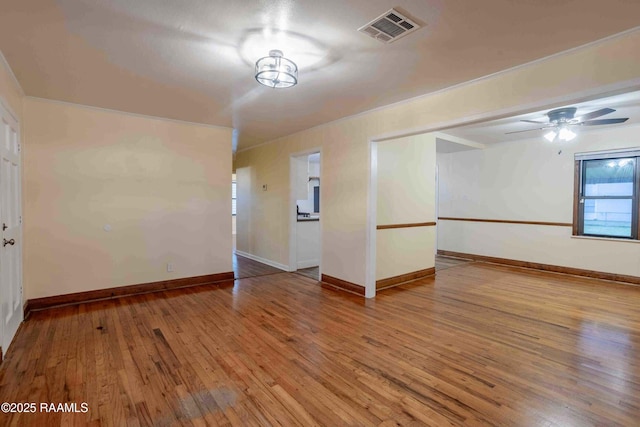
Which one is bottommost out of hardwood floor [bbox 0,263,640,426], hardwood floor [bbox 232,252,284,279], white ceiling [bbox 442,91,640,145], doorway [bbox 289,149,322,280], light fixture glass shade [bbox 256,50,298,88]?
hardwood floor [bbox 0,263,640,426]

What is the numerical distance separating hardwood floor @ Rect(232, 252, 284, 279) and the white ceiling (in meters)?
3.87

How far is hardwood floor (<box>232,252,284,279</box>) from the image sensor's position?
17.7 ft

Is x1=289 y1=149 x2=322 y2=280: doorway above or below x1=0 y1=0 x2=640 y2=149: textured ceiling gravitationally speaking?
below

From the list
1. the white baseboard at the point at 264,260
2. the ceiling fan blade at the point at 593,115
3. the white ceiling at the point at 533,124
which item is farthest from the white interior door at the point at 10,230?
the ceiling fan blade at the point at 593,115

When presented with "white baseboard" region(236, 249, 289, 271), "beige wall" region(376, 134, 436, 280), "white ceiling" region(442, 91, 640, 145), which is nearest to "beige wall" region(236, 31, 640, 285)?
"white baseboard" region(236, 249, 289, 271)

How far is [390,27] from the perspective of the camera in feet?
6.95

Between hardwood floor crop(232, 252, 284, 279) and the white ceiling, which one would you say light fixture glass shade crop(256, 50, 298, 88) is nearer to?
the white ceiling

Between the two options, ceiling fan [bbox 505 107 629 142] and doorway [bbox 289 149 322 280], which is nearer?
ceiling fan [bbox 505 107 629 142]

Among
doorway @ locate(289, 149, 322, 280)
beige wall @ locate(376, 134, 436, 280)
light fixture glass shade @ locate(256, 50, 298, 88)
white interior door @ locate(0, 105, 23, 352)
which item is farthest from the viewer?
doorway @ locate(289, 149, 322, 280)

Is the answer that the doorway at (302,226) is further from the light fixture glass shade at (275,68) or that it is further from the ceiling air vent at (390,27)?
the ceiling air vent at (390,27)

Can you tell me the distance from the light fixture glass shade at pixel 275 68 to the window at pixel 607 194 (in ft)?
18.4

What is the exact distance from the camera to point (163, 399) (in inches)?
79.3

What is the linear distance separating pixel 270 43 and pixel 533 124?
14.2 ft

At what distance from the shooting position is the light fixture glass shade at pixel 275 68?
2.43 m
